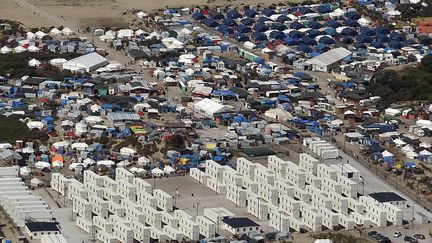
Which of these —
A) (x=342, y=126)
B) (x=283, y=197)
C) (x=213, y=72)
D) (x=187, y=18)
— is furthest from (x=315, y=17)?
(x=283, y=197)

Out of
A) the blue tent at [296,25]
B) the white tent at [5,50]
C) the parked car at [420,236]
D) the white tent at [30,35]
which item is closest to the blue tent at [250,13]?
the blue tent at [296,25]

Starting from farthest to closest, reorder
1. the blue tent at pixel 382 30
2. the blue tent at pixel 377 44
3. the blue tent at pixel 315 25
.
A: the blue tent at pixel 315 25 → the blue tent at pixel 382 30 → the blue tent at pixel 377 44

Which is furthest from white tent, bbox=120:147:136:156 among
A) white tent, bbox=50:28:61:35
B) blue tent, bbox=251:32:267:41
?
white tent, bbox=50:28:61:35

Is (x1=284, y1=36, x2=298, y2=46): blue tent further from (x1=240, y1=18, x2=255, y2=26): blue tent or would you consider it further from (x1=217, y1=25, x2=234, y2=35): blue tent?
(x1=240, y1=18, x2=255, y2=26): blue tent

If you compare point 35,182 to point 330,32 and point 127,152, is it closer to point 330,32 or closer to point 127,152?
point 127,152

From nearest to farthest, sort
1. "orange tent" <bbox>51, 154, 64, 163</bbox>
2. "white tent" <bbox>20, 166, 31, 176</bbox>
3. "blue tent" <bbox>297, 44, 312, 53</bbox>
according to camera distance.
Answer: "white tent" <bbox>20, 166, 31, 176</bbox>
"orange tent" <bbox>51, 154, 64, 163</bbox>
"blue tent" <bbox>297, 44, 312, 53</bbox>

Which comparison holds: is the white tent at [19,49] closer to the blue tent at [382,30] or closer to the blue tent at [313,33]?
the blue tent at [313,33]

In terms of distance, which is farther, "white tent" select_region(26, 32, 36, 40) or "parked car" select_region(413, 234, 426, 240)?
"white tent" select_region(26, 32, 36, 40)

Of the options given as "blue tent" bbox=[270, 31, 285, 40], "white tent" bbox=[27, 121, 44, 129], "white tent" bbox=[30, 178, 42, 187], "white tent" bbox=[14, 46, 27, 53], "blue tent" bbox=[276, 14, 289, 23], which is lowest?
"blue tent" bbox=[276, 14, 289, 23]

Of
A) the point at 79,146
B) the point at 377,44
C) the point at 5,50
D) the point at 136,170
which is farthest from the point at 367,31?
the point at 136,170
